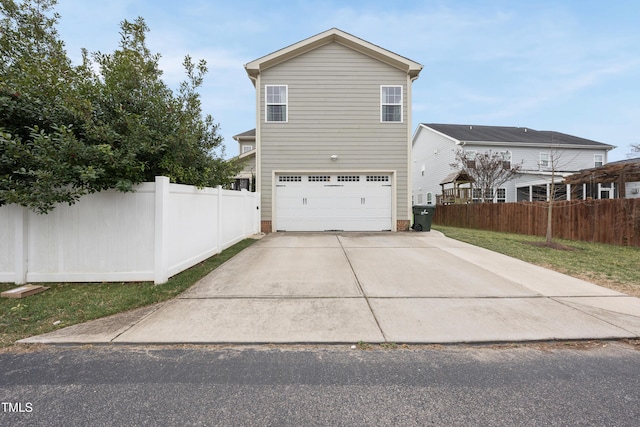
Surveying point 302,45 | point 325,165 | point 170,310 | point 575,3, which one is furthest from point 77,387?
point 575,3

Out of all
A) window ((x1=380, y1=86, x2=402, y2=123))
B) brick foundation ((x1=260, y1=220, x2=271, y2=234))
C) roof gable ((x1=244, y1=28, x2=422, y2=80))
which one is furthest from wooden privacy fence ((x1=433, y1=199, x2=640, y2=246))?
brick foundation ((x1=260, y1=220, x2=271, y2=234))

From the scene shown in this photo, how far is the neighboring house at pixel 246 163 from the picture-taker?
15195 millimetres

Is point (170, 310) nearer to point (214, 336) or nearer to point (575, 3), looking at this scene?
point (214, 336)

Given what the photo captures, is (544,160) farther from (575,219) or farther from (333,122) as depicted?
(333,122)

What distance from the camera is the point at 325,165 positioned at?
11797 mm

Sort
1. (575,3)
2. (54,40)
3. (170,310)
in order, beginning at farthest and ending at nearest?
(575,3)
(54,40)
(170,310)

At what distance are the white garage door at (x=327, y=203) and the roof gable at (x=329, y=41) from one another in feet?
14.5

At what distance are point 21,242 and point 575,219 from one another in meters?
15.8

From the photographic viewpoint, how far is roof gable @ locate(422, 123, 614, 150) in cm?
2227

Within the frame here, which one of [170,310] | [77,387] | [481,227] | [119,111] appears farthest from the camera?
[481,227]

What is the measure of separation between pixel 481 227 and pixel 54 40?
18279 millimetres

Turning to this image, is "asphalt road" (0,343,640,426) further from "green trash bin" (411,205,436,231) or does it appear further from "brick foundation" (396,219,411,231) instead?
"green trash bin" (411,205,436,231)

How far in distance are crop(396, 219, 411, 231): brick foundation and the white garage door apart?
0.80 m

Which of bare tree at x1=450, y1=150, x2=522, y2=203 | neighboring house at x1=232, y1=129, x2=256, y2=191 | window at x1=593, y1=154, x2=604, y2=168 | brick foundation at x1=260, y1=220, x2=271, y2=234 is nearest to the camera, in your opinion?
brick foundation at x1=260, y1=220, x2=271, y2=234
